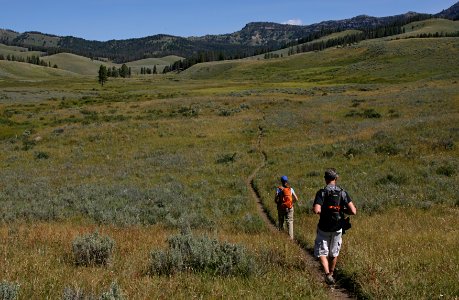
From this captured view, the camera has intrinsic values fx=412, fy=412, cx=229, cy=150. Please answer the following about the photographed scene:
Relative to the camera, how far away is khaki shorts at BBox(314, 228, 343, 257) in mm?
8414

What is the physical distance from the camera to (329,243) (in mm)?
8531

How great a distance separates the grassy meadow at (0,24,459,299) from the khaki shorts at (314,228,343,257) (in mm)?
503

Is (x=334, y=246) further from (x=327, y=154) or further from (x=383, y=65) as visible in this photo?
(x=383, y=65)

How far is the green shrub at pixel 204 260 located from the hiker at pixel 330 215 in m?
1.57

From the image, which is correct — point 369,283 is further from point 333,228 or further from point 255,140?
point 255,140

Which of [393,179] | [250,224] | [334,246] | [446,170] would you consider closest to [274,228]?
[250,224]

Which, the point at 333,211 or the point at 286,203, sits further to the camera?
the point at 286,203

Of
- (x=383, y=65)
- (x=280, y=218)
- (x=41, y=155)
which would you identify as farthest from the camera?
(x=383, y=65)

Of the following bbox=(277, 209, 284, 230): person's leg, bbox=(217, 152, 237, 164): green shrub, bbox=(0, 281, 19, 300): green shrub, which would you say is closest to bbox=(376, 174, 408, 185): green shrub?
bbox=(277, 209, 284, 230): person's leg

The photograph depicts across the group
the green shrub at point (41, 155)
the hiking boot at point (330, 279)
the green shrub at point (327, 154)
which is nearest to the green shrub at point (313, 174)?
the green shrub at point (327, 154)

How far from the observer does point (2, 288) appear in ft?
17.8

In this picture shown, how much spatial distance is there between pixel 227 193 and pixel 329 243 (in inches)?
481

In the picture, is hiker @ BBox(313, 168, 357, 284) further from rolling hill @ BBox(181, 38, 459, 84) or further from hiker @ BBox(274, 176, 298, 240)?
rolling hill @ BBox(181, 38, 459, 84)

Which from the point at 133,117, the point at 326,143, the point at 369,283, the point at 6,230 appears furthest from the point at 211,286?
the point at 133,117
